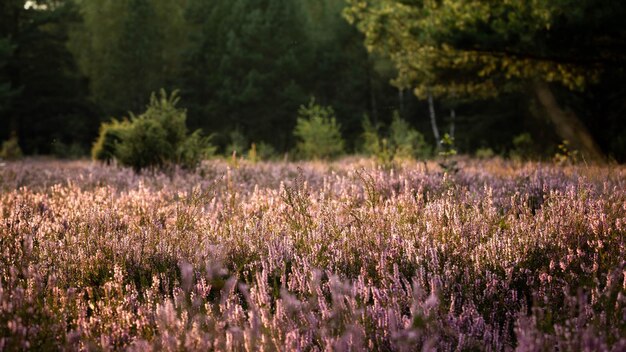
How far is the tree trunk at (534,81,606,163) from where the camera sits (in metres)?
17.1

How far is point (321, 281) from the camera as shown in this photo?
118 inches

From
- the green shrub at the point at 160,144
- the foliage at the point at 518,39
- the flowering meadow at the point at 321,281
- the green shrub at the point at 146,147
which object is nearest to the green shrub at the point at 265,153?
the green shrub at the point at 160,144

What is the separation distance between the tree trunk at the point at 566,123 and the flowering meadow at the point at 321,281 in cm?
1352

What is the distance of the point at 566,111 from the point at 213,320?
68.3 ft

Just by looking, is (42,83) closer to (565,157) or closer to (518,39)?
(518,39)

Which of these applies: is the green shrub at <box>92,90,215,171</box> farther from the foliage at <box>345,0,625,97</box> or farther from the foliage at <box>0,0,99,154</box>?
the foliage at <box>0,0,99,154</box>

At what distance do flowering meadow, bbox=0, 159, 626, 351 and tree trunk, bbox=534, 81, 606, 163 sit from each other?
13516 millimetres

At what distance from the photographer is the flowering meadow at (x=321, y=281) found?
85.0 inches

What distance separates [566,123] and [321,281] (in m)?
19.5

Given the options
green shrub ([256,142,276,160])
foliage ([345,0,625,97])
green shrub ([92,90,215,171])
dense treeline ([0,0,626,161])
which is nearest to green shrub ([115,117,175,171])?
green shrub ([92,90,215,171])

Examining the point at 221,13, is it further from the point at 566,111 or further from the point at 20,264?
the point at 20,264

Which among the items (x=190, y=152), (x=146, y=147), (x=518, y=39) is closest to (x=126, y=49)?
(x=146, y=147)

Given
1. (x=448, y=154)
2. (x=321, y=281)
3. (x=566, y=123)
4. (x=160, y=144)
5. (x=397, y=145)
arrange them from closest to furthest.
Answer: (x=321, y=281)
(x=448, y=154)
(x=160, y=144)
(x=397, y=145)
(x=566, y=123)

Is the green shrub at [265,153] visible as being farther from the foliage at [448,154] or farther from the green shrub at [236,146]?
the foliage at [448,154]
